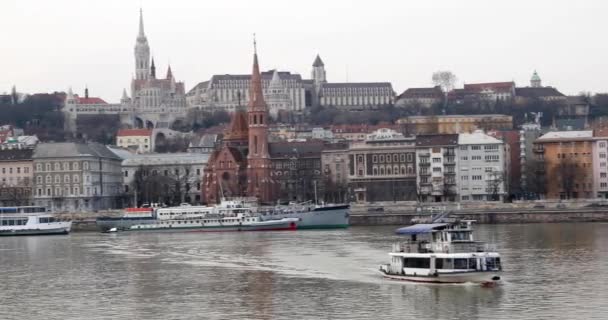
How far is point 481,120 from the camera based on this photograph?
160m

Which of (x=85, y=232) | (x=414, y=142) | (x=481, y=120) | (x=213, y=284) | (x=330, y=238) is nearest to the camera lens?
(x=213, y=284)

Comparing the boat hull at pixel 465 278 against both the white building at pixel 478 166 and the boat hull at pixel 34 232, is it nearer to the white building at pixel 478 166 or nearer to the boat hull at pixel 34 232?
the boat hull at pixel 34 232

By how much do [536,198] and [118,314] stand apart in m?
72.8

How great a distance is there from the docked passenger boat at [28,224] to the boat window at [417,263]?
47848mm

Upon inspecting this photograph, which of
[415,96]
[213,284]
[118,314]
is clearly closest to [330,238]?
[213,284]

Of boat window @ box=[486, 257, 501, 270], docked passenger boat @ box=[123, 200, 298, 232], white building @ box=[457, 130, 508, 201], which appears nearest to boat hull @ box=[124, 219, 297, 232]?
docked passenger boat @ box=[123, 200, 298, 232]

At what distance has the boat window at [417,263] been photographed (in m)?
43.7

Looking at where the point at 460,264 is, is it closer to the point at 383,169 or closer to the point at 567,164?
the point at 567,164

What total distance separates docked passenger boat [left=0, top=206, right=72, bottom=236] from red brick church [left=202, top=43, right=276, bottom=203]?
72.6ft

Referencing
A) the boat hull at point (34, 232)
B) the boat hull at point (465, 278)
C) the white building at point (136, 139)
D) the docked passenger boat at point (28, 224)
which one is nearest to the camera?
the boat hull at point (465, 278)

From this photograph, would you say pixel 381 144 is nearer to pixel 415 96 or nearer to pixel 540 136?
pixel 540 136

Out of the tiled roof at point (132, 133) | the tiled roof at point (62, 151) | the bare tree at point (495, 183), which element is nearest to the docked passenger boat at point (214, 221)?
the bare tree at point (495, 183)

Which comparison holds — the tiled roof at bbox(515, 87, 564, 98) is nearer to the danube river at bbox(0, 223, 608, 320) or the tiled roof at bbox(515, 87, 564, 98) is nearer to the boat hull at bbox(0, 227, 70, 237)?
the boat hull at bbox(0, 227, 70, 237)

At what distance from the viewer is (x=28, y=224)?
89.1 m
